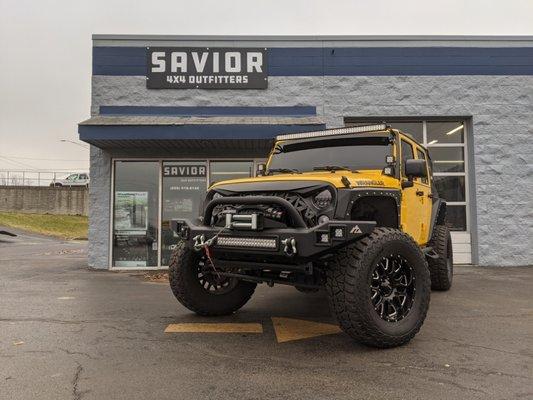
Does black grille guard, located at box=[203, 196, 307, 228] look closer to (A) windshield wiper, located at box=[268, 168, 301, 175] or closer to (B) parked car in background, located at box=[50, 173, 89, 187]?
→ (A) windshield wiper, located at box=[268, 168, 301, 175]

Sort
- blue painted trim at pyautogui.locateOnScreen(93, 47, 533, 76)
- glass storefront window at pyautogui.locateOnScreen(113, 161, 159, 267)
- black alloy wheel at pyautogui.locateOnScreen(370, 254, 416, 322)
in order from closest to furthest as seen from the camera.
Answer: black alloy wheel at pyautogui.locateOnScreen(370, 254, 416, 322), glass storefront window at pyautogui.locateOnScreen(113, 161, 159, 267), blue painted trim at pyautogui.locateOnScreen(93, 47, 533, 76)

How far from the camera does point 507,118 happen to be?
38.5ft

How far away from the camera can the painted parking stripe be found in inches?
198

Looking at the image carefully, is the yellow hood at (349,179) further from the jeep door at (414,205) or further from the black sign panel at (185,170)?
the black sign panel at (185,170)

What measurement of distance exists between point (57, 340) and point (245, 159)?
7.23m

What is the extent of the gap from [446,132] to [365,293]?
29.7ft

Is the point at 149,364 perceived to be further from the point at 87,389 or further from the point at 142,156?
the point at 142,156

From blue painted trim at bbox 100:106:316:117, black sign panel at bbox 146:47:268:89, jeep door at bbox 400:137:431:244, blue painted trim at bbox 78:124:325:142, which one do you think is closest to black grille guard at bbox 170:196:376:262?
jeep door at bbox 400:137:431:244

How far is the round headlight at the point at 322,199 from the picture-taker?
15.3ft

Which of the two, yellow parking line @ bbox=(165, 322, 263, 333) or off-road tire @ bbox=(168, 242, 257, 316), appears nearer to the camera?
yellow parking line @ bbox=(165, 322, 263, 333)

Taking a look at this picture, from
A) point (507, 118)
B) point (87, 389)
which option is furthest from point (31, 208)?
point (87, 389)

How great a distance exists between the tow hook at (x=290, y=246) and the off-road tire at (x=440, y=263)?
4.14 metres

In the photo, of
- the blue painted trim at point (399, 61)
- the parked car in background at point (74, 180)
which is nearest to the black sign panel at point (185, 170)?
the blue painted trim at point (399, 61)

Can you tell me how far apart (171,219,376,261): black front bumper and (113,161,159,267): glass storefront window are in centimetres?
667
